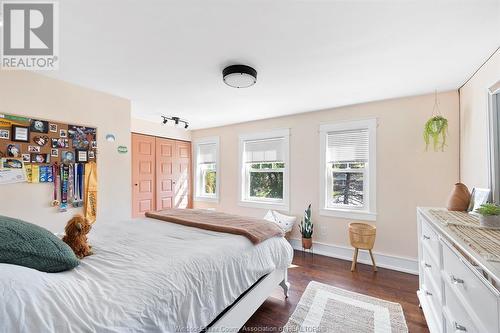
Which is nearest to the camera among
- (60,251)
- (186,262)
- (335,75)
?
(60,251)

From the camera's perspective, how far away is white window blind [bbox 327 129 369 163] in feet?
10.5

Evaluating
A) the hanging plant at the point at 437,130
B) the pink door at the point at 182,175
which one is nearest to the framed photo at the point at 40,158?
the pink door at the point at 182,175

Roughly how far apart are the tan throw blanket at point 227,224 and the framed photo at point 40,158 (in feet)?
3.89

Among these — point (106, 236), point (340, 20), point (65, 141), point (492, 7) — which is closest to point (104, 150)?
point (65, 141)

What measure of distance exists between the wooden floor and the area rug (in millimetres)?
82

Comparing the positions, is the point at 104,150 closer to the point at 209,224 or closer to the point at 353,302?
the point at 209,224

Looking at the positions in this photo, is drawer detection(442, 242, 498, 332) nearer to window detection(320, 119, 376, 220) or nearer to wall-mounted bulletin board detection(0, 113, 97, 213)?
window detection(320, 119, 376, 220)

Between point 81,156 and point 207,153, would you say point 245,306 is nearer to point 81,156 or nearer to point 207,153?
point 81,156

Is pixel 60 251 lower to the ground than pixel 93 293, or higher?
higher

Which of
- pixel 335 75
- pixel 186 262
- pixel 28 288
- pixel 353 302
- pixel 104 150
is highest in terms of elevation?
pixel 335 75

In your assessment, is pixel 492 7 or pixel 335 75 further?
pixel 335 75

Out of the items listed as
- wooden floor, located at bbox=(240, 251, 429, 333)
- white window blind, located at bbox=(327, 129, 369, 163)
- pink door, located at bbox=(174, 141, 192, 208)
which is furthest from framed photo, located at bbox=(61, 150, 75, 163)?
white window blind, located at bbox=(327, 129, 369, 163)

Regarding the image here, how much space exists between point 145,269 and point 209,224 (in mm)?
829

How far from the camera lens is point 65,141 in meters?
2.41
